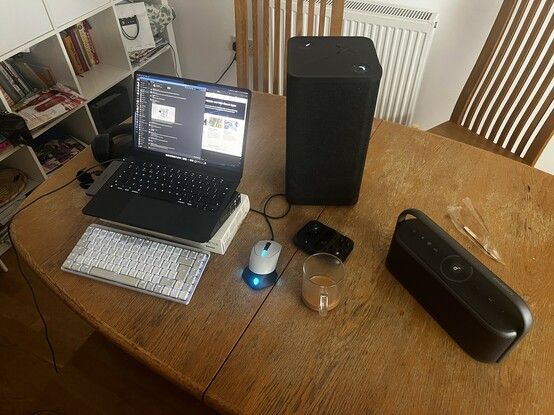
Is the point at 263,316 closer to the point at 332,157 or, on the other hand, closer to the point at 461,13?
the point at 332,157

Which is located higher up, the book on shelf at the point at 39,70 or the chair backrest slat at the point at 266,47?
the chair backrest slat at the point at 266,47

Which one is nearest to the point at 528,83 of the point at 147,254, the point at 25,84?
the point at 147,254

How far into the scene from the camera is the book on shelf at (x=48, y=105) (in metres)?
1.82

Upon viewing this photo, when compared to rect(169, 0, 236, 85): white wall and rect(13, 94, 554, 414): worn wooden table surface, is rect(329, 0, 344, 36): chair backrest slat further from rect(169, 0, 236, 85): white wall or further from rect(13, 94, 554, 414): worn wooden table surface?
rect(169, 0, 236, 85): white wall

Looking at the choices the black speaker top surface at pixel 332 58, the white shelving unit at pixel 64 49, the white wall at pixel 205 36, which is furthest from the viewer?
the white wall at pixel 205 36

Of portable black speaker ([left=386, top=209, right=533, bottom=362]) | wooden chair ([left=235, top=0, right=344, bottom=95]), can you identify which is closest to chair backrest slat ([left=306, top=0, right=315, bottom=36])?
wooden chair ([left=235, top=0, right=344, bottom=95])

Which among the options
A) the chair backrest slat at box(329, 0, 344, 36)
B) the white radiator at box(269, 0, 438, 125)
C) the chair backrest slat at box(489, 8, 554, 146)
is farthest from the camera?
the white radiator at box(269, 0, 438, 125)

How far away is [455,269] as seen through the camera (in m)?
0.79

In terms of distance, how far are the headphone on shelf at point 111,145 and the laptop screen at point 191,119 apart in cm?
14

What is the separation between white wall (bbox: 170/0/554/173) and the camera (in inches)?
70.3

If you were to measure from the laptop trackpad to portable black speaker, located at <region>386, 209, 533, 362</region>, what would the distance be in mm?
501

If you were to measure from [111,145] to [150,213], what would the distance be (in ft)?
1.04

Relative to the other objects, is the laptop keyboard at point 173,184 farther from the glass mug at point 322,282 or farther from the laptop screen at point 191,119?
the glass mug at point 322,282

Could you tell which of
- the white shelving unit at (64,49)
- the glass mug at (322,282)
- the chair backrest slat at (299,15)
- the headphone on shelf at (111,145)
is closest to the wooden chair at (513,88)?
the chair backrest slat at (299,15)
